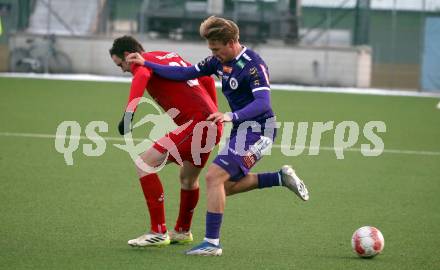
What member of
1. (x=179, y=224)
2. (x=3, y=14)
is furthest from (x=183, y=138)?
(x=3, y=14)

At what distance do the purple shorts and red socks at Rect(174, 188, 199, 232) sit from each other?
0.59 meters

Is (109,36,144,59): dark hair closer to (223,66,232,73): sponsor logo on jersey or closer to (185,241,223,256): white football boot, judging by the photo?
(223,66,232,73): sponsor logo on jersey

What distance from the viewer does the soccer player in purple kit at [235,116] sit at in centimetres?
666

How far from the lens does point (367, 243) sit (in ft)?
22.3

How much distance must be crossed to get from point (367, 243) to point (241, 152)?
1.12 meters

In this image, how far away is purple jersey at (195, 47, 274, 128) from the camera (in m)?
6.69

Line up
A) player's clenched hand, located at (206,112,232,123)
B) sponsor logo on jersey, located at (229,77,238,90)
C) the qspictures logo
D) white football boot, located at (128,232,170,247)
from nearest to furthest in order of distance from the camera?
player's clenched hand, located at (206,112,232,123) → sponsor logo on jersey, located at (229,77,238,90) → white football boot, located at (128,232,170,247) → the qspictures logo

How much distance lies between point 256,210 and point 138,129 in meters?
6.12

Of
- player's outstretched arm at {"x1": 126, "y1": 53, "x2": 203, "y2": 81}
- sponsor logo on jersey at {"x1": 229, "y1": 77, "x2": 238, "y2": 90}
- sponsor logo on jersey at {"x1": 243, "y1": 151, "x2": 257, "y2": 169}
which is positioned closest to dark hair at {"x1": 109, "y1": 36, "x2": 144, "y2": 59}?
player's outstretched arm at {"x1": 126, "y1": 53, "x2": 203, "y2": 81}

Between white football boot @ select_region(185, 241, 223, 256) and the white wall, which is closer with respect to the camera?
white football boot @ select_region(185, 241, 223, 256)

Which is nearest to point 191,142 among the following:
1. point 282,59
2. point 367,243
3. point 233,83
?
point 233,83

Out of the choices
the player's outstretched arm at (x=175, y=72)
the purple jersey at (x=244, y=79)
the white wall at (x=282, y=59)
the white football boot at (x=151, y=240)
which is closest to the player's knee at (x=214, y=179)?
the purple jersey at (x=244, y=79)

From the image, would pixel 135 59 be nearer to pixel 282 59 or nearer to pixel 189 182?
pixel 189 182

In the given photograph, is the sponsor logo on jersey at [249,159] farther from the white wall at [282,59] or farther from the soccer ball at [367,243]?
the white wall at [282,59]
